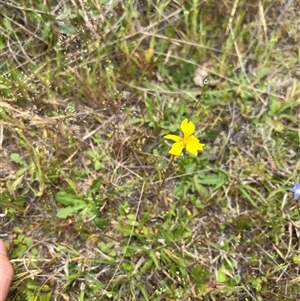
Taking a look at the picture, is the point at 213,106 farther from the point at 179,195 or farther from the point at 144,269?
the point at 144,269

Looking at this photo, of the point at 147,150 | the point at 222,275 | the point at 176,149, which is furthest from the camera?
the point at 147,150

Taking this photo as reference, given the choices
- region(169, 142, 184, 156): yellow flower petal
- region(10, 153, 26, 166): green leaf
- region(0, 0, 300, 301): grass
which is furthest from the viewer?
region(10, 153, 26, 166): green leaf

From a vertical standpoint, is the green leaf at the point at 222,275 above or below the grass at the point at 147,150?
below

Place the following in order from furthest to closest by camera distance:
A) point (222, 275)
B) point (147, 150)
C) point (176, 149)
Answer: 1. point (147, 150)
2. point (222, 275)
3. point (176, 149)

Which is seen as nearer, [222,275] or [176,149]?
[176,149]

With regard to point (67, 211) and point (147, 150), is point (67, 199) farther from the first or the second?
point (147, 150)

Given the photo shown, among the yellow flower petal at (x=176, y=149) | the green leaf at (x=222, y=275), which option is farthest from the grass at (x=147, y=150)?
the yellow flower petal at (x=176, y=149)

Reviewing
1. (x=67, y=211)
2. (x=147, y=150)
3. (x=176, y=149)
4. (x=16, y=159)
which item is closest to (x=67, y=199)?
(x=67, y=211)

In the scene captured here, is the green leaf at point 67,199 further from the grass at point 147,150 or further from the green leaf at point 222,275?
the green leaf at point 222,275

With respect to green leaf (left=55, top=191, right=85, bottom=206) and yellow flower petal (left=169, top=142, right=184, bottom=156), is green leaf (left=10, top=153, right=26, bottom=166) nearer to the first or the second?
green leaf (left=55, top=191, right=85, bottom=206)

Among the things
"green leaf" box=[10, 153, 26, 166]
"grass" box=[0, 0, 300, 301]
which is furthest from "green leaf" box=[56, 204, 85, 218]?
"green leaf" box=[10, 153, 26, 166]
